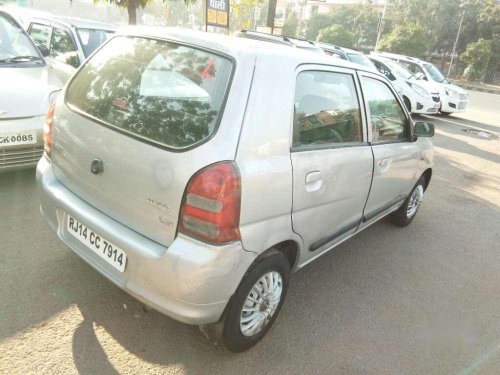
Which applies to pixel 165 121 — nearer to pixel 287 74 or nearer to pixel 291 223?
pixel 287 74

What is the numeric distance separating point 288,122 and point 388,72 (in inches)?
441

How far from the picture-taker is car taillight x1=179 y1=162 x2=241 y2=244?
6.23 feet

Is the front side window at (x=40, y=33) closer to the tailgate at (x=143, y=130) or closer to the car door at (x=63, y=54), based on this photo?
the car door at (x=63, y=54)

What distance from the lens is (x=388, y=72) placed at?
12273 mm

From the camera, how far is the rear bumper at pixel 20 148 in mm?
3660

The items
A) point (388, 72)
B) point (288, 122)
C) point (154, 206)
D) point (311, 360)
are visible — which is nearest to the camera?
point (154, 206)

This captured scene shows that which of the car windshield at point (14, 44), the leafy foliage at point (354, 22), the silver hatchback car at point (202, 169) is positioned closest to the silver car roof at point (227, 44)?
the silver hatchback car at point (202, 169)

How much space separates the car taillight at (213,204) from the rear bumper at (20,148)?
8.35 feet

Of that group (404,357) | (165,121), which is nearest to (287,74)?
(165,121)

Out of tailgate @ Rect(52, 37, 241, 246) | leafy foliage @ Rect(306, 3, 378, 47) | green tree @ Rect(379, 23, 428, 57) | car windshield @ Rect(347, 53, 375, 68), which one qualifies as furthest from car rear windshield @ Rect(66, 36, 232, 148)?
leafy foliage @ Rect(306, 3, 378, 47)

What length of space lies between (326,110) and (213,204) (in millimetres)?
1139

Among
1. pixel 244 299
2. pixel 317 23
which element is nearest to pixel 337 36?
pixel 317 23

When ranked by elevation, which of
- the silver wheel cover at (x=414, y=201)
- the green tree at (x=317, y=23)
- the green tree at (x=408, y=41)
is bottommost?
the silver wheel cover at (x=414, y=201)

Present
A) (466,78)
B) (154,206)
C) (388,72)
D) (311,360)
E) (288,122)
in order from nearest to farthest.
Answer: (154,206)
(288,122)
(311,360)
(388,72)
(466,78)
